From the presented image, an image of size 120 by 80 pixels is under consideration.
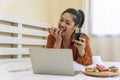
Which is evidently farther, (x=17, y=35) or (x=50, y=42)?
(x=17, y=35)

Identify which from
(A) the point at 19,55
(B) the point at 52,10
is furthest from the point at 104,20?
(A) the point at 19,55

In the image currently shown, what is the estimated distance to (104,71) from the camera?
2.91 ft

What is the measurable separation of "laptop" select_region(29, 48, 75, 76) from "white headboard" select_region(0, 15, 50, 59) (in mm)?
854

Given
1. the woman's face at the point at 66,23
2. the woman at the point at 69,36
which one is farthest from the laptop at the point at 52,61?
the woman's face at the point at 66,23

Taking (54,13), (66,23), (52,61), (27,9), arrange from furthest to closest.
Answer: (54,13) → (27,9) → (66,23) → (52,61)

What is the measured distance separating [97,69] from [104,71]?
31 millimetres

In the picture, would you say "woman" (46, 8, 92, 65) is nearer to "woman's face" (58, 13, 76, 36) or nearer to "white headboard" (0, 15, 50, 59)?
"woman's face" (58, 13, 76, 36)

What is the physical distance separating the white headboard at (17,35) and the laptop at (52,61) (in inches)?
33.6

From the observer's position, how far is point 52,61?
2.83 feet

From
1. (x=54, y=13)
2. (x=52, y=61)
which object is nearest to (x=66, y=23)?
(x=52, y=61)

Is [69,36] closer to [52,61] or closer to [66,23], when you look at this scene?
[66,23]

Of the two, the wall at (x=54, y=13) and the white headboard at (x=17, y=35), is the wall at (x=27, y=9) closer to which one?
the wall at (x=54, y=13)

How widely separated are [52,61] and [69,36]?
2.00 ft

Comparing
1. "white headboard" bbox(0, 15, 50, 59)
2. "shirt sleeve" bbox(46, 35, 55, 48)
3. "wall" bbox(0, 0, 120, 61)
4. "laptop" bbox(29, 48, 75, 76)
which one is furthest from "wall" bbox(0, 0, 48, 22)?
"laptop" bbox(29, 48, 75, 76)
